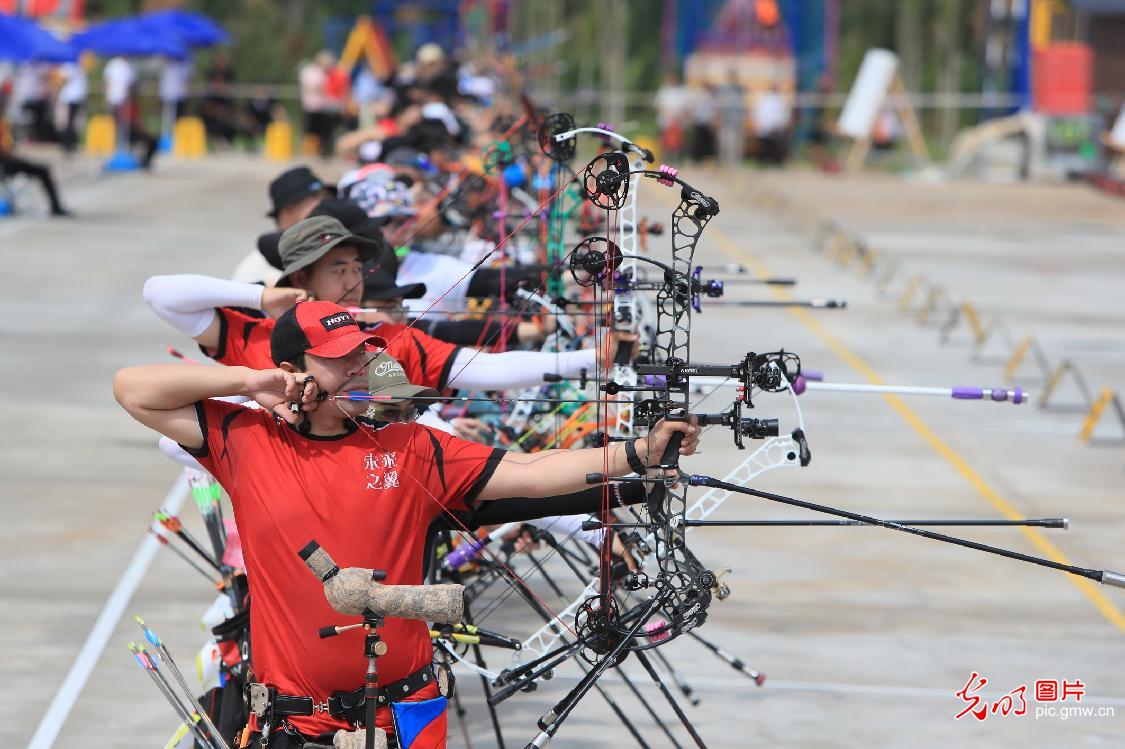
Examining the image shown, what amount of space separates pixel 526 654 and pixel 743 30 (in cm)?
3699

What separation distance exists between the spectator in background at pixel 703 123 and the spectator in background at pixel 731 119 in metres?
0.29

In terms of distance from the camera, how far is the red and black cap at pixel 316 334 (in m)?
4.73

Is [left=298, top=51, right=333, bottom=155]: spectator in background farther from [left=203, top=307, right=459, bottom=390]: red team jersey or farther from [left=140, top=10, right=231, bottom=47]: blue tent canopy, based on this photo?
[left=203, top=307, right=459, bottom=390]: red team jersey

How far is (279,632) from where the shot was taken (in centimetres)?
479

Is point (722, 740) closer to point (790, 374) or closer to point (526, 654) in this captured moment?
point (526, 654)

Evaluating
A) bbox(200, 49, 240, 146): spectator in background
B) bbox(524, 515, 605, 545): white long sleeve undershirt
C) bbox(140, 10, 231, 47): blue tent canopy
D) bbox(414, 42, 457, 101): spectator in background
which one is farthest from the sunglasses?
bbox(200, 49, 240, 146): spectator in background

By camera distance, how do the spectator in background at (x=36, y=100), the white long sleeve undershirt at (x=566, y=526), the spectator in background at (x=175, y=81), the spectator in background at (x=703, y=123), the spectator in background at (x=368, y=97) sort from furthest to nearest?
the spectator in background at (x=703, y=123) < the spectator in background at (x=36, y=100) < the spectator in background at (x=175, y=81) < the spectator in background at (x=368, y=97) < the white long sleeve undershirt at (x=566, y=526)

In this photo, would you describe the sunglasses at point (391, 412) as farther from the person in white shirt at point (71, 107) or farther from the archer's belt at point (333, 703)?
the person in white shirt at point (71, 107)

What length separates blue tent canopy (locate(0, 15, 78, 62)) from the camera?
25969 millimetres

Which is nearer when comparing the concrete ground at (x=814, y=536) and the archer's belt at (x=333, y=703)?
the archer's belt at (x=333, y=703)

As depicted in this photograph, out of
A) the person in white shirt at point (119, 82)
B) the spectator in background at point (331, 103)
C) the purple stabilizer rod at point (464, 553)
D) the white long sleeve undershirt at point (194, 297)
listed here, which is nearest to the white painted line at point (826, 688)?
the purple stabilizer rod at point (464, 553)

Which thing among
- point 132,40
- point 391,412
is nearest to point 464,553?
point 391,412

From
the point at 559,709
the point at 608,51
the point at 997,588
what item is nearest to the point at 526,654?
the point at 559,709

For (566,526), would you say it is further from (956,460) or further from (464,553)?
(956,460)
